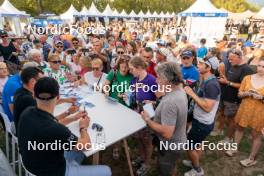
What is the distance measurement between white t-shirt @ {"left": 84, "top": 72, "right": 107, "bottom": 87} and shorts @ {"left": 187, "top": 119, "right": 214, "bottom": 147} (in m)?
1.85

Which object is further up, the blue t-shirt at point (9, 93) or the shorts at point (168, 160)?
the blue t-shirt at point (9, 93)

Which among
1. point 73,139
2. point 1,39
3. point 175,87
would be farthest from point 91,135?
point 1,39

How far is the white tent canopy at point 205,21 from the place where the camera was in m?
14.9

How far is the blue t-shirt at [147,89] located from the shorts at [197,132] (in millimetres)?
695

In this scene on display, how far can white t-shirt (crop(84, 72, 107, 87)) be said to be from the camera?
4578 mm

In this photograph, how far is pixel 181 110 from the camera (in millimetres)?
2666

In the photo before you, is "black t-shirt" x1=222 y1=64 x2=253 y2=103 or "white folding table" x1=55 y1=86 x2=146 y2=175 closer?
"white folding table" x1=55 y1=86 x2=146 y2=175

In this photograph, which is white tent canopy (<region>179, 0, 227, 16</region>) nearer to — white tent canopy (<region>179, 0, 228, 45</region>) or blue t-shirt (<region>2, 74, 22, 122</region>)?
white tent canopy (<region>179, 0, 228, 45</region>)

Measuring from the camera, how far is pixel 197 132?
3.42 metres

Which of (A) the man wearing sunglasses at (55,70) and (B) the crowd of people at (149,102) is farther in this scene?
(A) the man wearing sunglasses at (55,70)
